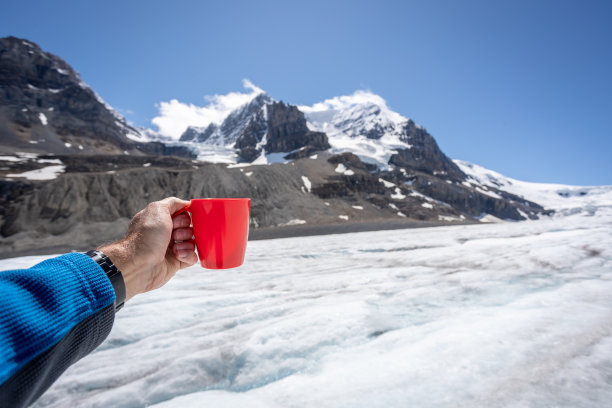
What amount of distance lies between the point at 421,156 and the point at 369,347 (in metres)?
96.9

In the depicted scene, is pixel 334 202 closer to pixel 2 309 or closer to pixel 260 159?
pixel 2 309

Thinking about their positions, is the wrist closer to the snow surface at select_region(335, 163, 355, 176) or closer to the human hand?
the human hand

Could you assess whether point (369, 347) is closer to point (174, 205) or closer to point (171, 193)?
point (174, 205)

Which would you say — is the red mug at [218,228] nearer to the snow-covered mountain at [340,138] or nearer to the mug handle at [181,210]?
the mug handle at [181,210]

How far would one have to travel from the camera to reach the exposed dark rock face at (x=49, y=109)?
67375 millimetres

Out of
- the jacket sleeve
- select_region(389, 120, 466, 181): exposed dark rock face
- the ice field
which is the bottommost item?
the ice field

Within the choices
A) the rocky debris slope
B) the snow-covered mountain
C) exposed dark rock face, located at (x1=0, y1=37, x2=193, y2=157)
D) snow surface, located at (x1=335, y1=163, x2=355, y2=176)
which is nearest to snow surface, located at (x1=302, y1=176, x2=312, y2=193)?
the rocky debris slope

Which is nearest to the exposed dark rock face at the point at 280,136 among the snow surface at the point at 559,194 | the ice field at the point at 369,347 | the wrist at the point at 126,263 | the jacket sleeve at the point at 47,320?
the snow surface at the point at 559,194

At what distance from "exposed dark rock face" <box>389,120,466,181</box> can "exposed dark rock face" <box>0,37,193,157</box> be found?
81218 millimetres

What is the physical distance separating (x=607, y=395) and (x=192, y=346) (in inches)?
72.0

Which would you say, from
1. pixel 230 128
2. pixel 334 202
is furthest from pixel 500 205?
pixel 230 128

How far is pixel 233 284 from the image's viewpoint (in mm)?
3113

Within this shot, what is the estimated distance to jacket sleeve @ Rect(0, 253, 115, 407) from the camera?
558mm

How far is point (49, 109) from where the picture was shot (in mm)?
80062
